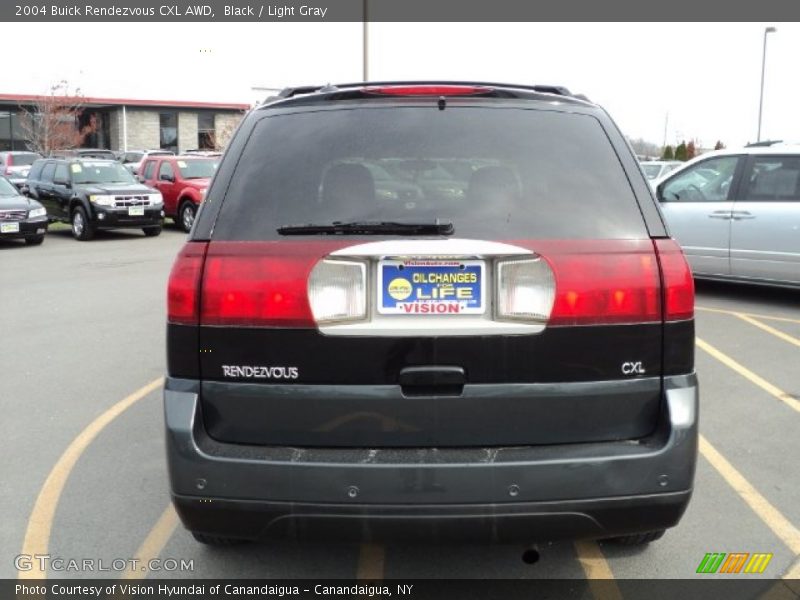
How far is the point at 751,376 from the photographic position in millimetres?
6320

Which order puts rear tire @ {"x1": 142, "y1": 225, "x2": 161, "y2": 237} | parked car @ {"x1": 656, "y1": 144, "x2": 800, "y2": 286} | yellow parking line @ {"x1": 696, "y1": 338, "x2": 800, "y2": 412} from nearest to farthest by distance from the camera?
yellow parking line @ {"x1": 696, "y1": 338, "x2": 800, "y2": 412} → parked car @ {"x1": 656, "y1": 144, "x2": 800, "y2": 286} → rear tire @ {"x1": 142, "y1": 225, "x2": 161, "y2": 237}

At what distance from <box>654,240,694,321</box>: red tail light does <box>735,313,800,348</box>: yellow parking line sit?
538 cm

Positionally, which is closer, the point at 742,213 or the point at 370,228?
the point at 370,228

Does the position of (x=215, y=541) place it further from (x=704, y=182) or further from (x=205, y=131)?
(x=205, y=131)

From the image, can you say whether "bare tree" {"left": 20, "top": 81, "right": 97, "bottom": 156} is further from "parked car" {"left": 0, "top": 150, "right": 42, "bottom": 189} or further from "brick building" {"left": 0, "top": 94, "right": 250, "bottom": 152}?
"parked car" {"left": 0, "top": 150, "right": 42, "bottom": 189}

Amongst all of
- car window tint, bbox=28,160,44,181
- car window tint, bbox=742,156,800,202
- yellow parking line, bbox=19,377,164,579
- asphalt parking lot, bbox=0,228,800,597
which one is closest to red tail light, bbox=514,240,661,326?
asphalt parking lot, bbox=0,228,800,597

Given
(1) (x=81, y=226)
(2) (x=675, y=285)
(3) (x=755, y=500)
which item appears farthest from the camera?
(1) (x=81, y=226)

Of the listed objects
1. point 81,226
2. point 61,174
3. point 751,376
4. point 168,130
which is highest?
→ point 168,130

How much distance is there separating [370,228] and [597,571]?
5.81 feet

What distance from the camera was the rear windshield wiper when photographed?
261 centimetres

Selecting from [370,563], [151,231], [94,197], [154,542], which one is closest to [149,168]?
[151,231]

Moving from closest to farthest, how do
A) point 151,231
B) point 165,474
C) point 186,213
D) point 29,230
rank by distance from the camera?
point 165,474 → point 29,230 → point 151,231 → point 186,213

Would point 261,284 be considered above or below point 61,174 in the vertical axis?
below

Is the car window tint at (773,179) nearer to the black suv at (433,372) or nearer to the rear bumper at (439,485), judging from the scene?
the black suv at (433,372)
